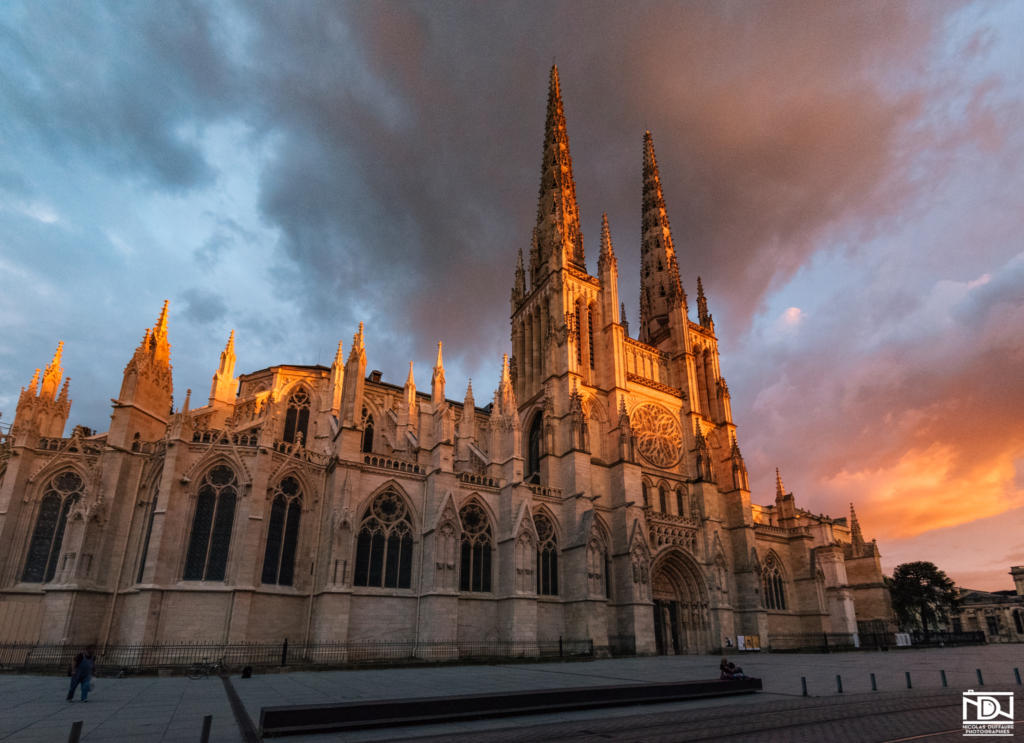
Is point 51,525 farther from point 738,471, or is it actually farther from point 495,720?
point 738,471

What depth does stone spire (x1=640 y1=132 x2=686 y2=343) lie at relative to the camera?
158ft

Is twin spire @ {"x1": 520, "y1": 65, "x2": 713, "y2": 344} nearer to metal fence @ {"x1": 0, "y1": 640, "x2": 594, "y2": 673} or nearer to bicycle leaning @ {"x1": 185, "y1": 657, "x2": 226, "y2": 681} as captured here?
metal fence @ {"x1": 0, "y1": 640, "x2": 594, "y2": 673}

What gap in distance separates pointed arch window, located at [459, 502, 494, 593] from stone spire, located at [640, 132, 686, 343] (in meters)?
25.4

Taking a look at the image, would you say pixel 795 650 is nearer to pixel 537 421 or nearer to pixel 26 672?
pixel 537 421

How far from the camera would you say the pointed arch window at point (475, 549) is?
2775 cm

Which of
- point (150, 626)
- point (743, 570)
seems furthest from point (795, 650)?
point (150, 626)

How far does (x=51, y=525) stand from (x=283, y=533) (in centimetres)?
885

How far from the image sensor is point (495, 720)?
10.5 meters

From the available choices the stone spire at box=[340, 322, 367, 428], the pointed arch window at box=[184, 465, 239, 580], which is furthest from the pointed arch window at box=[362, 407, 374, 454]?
the pointed arch window at box=[184, 465, 239, 580]

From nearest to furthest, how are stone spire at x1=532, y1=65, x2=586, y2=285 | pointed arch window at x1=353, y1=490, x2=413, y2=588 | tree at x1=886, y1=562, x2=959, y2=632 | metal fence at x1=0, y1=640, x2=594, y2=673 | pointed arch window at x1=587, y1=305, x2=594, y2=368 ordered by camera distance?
metal fence at x1=0, y1=640, x2=594, y2=673
pointed arch window at x1=353, y1=490, x2=413, y2=588
pointed arch window at x1=587, y1=305, x2=594, y2=368
stone spire at x1=532, y1=65, x2=586, y2=285
tree at x1=886, y1=562, x2=959, y2=632

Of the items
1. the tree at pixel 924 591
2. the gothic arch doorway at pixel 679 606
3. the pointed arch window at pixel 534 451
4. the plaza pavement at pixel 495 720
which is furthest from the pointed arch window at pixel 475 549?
the tree at pixel 924 591

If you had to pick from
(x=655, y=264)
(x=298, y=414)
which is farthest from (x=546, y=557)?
(x=655, y=264)

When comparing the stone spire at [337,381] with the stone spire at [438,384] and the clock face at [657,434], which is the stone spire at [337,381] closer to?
the stone spire at [438,384]

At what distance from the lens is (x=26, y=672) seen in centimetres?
1783
